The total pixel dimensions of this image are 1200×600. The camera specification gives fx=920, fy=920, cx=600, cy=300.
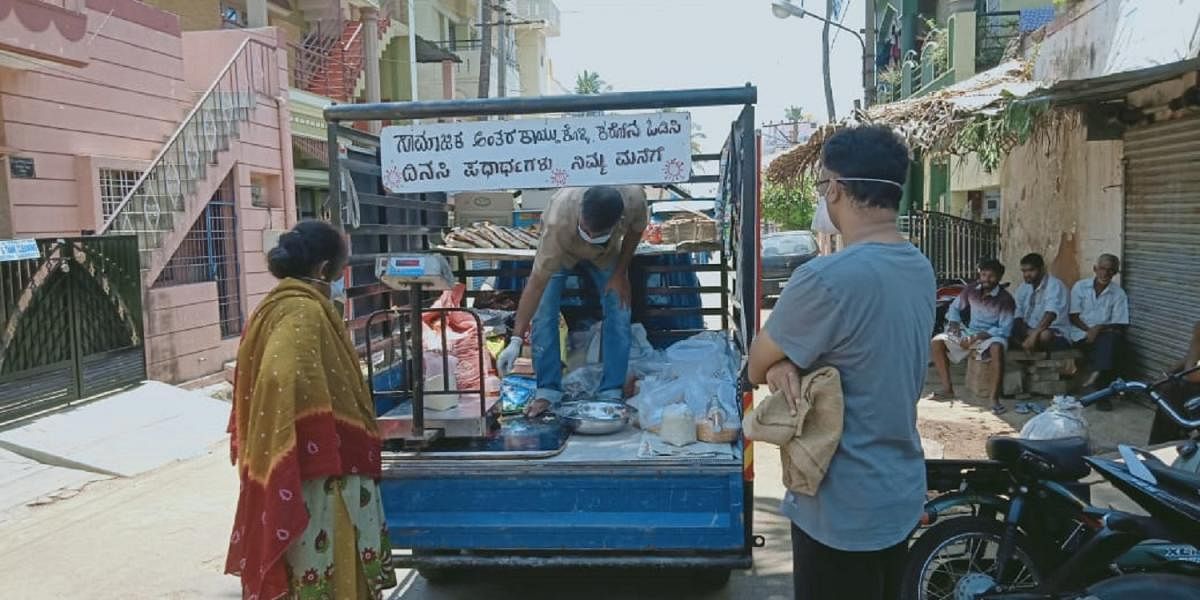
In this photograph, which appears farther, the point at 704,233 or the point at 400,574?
the point at 704,233

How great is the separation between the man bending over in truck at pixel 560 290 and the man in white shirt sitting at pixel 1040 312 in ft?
15.3

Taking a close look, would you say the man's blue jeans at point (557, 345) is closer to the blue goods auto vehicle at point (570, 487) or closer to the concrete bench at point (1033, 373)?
the blue goods auto vehicle at point (570, 487)

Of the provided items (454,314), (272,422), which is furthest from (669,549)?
(454,314)

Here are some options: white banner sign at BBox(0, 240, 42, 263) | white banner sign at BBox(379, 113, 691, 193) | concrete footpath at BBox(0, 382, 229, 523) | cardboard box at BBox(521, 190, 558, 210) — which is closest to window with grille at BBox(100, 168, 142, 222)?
white banner sign at BBox(0, 240, 42, 263)

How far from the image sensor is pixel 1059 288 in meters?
7.89

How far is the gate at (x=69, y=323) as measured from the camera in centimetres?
780

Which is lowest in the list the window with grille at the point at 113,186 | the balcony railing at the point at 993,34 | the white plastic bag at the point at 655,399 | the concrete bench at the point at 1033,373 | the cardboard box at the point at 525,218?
the concrete bench at the point at 1033,373

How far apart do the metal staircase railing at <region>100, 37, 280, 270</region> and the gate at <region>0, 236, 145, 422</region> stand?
845mm

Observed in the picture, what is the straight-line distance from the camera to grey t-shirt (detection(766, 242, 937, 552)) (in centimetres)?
201

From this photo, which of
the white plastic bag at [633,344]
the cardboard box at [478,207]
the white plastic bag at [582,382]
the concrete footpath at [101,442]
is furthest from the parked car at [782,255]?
the white plastic bag at [582,382]

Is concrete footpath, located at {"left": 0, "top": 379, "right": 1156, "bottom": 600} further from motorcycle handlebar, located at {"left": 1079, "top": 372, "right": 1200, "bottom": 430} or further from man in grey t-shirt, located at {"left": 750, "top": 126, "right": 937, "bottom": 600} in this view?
man in grey t-shirt, located at {"left": 750, "top": 126, "right": 937, "bottom": 600}

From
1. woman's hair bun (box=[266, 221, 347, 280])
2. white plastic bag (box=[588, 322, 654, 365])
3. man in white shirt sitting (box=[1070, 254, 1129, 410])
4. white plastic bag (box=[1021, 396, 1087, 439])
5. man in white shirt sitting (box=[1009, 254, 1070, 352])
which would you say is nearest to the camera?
woman's hair bun (box=[266, 221, 347, 280])

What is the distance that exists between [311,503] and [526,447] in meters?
1.11

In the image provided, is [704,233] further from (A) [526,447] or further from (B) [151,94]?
(B) [151,94]
